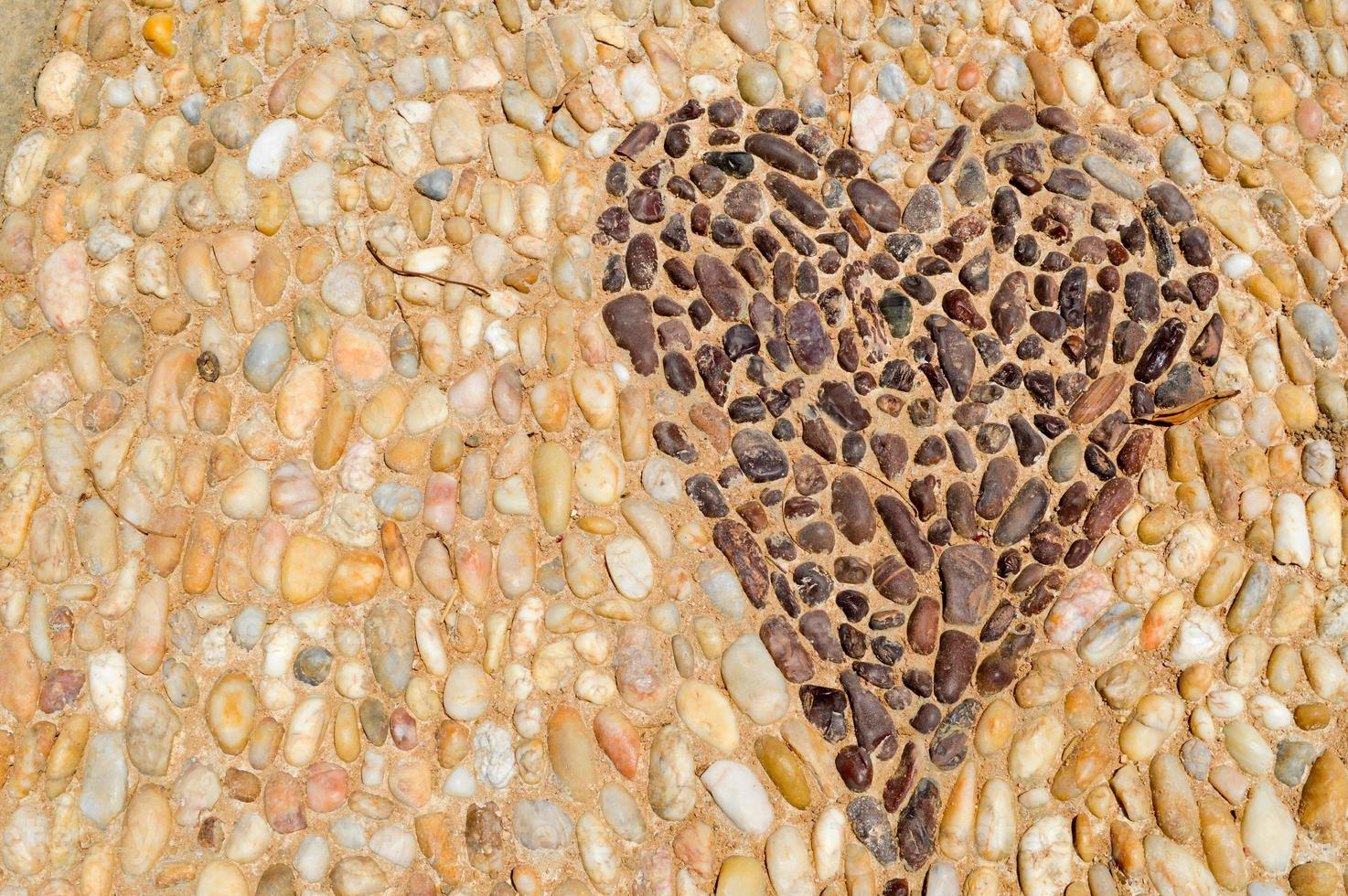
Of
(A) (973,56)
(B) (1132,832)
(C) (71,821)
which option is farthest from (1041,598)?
(C) (71,821)

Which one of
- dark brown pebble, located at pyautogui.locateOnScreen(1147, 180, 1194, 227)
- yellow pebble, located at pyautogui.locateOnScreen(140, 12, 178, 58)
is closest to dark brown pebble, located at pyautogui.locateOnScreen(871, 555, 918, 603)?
dark brown pebble, located at pyautogui.locateOnScreen(1147, 180, 1194, 227)

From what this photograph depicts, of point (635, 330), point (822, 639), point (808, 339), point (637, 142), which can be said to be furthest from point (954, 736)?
point (637, 142)

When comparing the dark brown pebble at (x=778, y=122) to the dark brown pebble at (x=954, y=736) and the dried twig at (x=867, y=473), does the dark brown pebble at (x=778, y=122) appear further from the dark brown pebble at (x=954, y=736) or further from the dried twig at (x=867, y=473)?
the dark brown pebble at (x=954, y=736)

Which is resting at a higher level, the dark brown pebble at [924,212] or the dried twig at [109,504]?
the dark brown pebble at [924,212]

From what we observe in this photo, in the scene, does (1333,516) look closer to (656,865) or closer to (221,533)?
(656,865)

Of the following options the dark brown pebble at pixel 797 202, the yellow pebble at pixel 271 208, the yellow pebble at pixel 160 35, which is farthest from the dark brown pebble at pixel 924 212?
the yellow pebble at pixel 160 35

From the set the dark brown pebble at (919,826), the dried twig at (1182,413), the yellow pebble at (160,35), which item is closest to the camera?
the dark brown pebble at (919,826)

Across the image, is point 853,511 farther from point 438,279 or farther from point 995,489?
point 438,279
